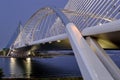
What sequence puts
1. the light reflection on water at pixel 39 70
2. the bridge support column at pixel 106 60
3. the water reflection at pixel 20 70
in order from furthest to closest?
the light reflection on water at pixel 39 70 → the water reflection at pixel 20 70 → the bridge support column at pixel 106 60

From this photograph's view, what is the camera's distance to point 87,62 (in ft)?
36.0

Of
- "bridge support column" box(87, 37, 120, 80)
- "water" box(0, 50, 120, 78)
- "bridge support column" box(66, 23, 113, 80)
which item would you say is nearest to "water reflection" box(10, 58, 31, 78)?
"water" box(0, 50, 120, 78)

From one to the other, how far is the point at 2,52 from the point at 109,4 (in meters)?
111

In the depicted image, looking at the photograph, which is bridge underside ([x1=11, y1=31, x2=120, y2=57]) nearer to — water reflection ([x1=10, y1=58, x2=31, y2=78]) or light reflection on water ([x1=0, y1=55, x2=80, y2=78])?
light reflection on water ([x1=0, y1=55, x2=80, y2=78])

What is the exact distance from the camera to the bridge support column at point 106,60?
36.9 feet

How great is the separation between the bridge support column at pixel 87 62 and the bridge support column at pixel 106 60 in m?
0.42

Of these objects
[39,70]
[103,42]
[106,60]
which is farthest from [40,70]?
[106,60]

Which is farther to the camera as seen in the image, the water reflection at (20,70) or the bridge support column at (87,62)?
the water reflection at (20,70)

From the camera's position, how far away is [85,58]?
11.4 m

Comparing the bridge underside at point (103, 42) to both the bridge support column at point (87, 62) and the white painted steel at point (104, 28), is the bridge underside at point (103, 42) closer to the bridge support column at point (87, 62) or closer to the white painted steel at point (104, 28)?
the white painted steel at point (104, 28)

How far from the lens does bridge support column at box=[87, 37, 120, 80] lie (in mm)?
11255

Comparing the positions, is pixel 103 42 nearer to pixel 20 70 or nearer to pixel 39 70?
pixel 39 70

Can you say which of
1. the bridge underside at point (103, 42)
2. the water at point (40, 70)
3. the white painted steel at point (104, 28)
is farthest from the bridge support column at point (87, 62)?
the water at point (40, 70)

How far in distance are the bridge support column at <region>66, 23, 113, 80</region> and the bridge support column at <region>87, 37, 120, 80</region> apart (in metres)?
0.42
